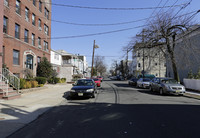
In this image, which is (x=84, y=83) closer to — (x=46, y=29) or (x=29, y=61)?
(x=29, y=61)

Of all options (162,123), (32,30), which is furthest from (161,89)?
(32,30)

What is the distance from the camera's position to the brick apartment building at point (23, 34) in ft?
52.1

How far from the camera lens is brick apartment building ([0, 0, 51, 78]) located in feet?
52.1

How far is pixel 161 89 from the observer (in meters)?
13.7

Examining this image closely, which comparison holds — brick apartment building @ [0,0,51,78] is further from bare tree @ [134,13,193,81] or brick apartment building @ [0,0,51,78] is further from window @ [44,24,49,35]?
bare tree @ [134,13,193,81]

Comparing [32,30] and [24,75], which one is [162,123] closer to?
[24,75]

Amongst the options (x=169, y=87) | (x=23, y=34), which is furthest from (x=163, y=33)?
(x=23, y=34)

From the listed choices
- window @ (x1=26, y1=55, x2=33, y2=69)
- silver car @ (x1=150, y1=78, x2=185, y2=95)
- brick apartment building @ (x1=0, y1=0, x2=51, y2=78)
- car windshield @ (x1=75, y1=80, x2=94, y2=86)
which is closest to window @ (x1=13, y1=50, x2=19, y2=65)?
brick apartment building @ (x1=0, y1=0, x2=51, y2=78)

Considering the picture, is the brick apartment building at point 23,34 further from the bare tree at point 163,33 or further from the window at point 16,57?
the bare tree at point 163,33

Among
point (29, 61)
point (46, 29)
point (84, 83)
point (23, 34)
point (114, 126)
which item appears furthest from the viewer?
point (46, 29)

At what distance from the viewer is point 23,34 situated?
18.8 m

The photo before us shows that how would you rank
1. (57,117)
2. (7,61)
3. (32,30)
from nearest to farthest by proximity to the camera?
1. (57,117)
2. (7,61)
3. (32,30)

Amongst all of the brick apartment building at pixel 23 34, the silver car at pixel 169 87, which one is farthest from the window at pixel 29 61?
the silver car at pixel 169 87

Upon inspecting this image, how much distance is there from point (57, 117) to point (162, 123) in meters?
3.99
